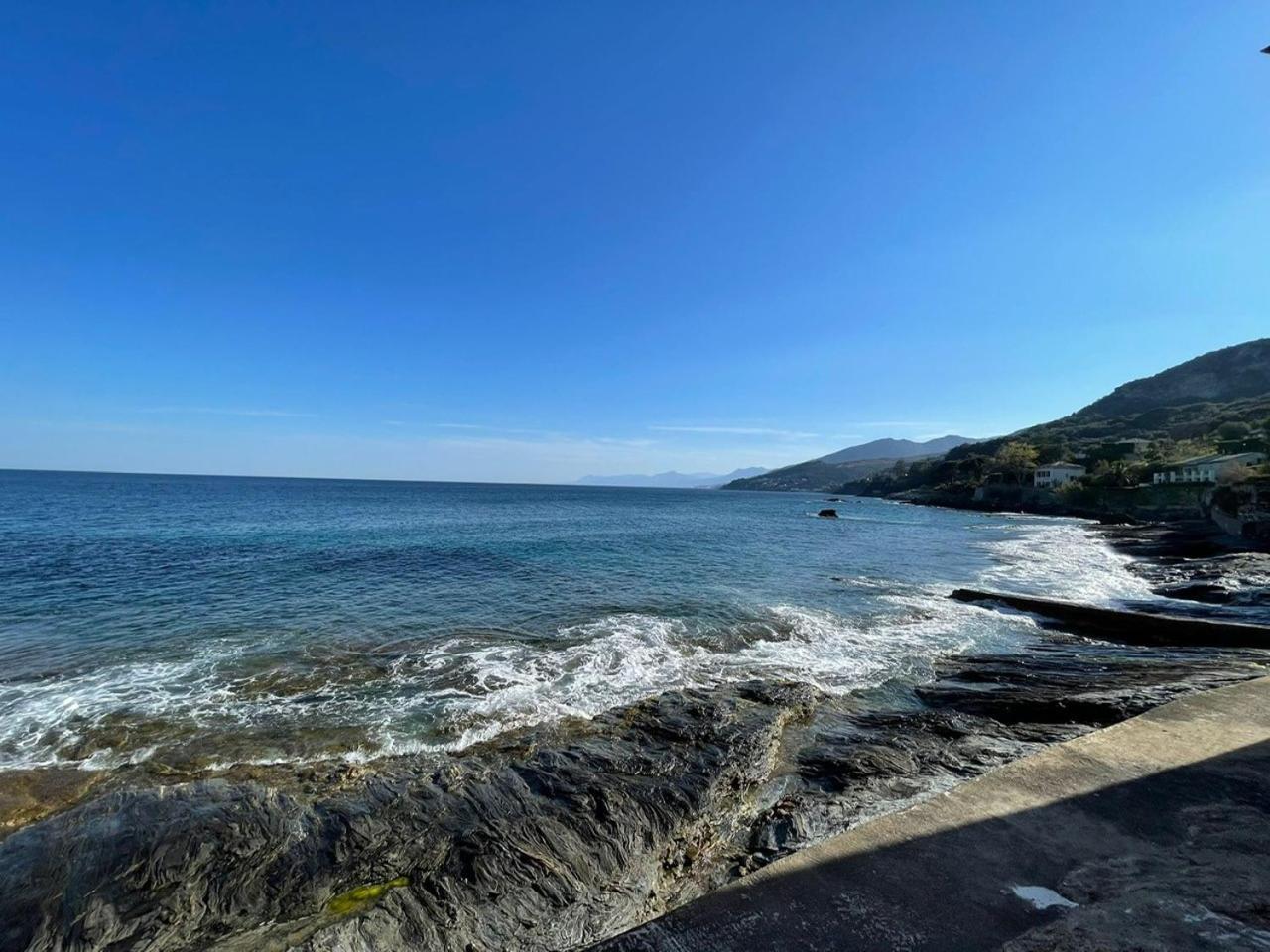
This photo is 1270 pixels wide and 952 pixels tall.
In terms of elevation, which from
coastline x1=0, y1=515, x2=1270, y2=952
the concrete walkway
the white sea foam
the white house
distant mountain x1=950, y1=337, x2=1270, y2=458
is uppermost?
distant mountain x1=950, y1=337, x2=1270, y2=458

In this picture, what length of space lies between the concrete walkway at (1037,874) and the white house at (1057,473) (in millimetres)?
106950

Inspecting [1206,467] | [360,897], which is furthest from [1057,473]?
[360,897]

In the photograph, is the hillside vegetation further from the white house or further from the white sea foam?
the white sea foam

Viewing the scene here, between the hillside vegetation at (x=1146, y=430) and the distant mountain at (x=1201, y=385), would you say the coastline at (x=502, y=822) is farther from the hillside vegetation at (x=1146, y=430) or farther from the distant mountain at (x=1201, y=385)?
the distant mountain at (x=1201, y=385)

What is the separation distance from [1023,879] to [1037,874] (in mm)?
173

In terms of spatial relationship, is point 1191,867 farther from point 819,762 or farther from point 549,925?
point 549,925

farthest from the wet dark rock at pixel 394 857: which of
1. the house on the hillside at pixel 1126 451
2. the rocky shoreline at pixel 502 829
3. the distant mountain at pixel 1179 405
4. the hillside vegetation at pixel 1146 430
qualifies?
the distant mountain at pixel 1179 405

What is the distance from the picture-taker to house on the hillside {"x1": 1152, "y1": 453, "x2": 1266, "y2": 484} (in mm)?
58566

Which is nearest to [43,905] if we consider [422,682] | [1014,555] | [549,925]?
[549,925]

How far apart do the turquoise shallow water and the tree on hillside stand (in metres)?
81.9

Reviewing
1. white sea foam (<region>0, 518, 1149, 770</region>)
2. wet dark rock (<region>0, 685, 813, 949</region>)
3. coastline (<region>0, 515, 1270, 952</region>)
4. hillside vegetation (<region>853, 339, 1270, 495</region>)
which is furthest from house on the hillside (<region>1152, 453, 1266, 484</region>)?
wet dark rock (<region>0, 685, 813, 949</region>)

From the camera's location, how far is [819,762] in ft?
26.1

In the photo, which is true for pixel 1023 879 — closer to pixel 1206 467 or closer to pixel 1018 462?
pixel 1206 467

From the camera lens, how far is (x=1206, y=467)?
62.1 m
